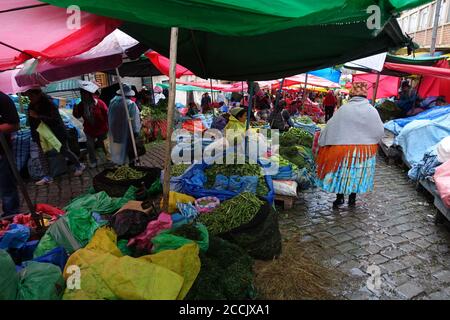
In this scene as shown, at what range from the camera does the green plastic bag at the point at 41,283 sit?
2.10 m

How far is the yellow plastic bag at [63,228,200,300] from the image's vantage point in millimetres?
2086

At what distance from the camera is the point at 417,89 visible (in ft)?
40.0

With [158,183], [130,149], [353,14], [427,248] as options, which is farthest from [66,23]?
[427,248]

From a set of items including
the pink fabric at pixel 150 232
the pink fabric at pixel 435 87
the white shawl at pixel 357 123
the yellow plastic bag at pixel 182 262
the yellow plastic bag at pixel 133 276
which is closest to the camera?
the yellow plastic bag at pixel 133 276

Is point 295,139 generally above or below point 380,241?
above

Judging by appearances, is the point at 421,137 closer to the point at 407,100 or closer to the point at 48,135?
the point at 407,100

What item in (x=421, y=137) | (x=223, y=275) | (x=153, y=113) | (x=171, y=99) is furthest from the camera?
(x=153, y=113)

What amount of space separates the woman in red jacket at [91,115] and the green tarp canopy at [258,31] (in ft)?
11.9

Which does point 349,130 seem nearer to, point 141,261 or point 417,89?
point 141,261

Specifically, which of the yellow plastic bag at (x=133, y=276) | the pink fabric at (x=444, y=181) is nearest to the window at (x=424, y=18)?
the pink fabric at (x=444, y=181)

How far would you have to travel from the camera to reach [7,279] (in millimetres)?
2051

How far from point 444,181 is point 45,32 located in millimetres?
5152

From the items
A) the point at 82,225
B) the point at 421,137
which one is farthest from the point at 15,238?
the point at 421,137

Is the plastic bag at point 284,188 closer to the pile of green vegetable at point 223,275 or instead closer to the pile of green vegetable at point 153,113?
the pile of green vegetable at point 223,275
